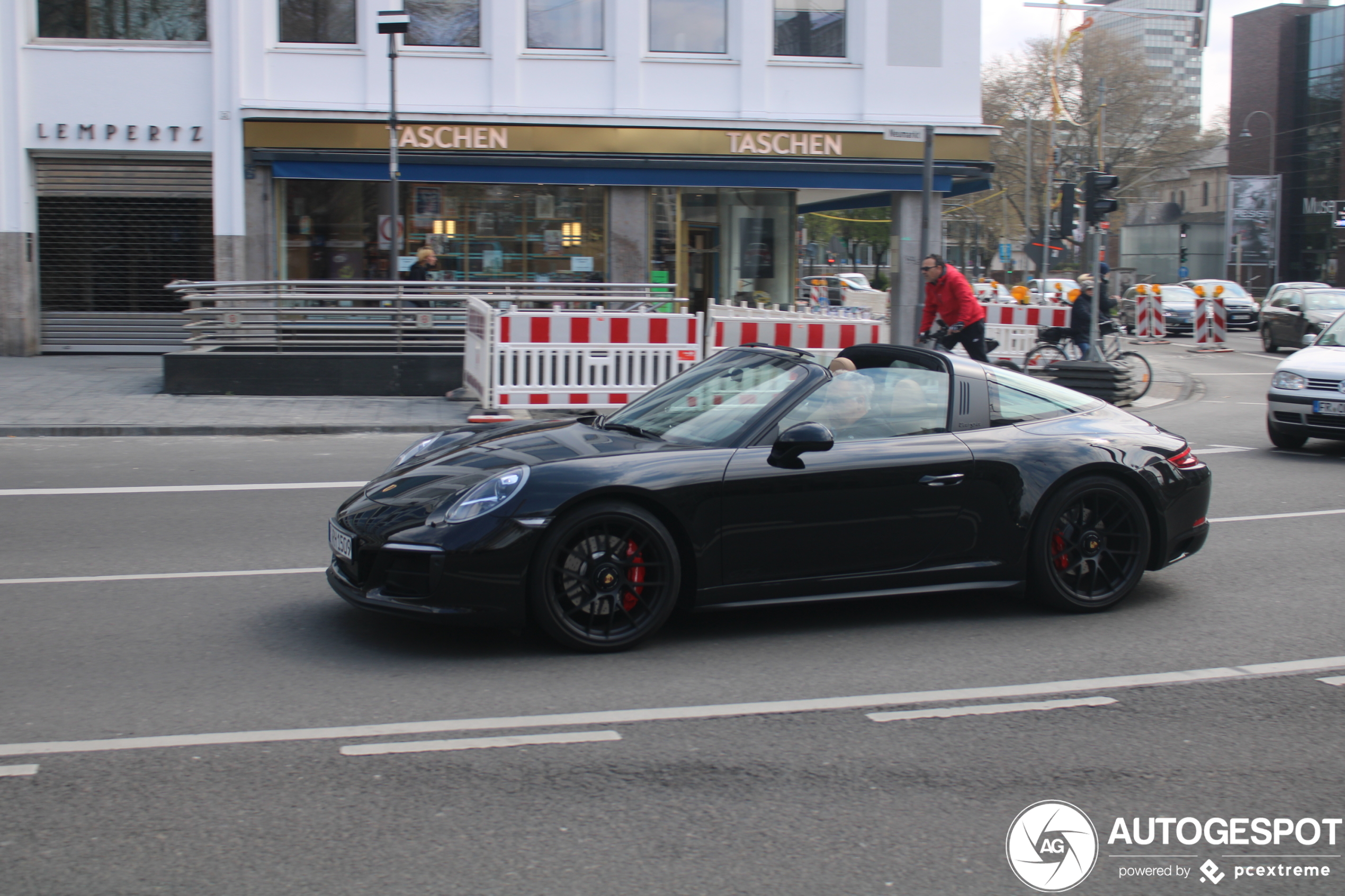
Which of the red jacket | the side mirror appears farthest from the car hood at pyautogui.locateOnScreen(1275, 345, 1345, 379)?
the side mirror

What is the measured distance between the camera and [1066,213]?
1781 cm

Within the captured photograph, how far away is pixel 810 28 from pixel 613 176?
4.62m

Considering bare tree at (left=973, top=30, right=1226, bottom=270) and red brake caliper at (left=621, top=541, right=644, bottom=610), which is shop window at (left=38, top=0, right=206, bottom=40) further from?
bare tree at (left=973, top=30, right=1226, bottom=270)

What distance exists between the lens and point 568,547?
5121 millimetres

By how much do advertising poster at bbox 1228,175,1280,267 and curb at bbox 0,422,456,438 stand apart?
69.0 m

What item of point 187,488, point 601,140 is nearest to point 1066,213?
point 601,140

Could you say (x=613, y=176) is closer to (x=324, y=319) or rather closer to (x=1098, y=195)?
(x=324, y=319)

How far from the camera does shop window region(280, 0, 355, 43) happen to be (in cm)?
2056

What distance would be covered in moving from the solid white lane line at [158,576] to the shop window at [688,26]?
54.7ft

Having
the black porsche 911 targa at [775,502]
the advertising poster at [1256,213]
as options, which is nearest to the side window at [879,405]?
the black porsche 911 targa at [775,502]

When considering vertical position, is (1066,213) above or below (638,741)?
above

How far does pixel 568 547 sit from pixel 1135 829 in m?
2.41

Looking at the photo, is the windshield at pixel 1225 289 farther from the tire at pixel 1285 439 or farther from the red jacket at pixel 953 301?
the tire at pixel 1285 439

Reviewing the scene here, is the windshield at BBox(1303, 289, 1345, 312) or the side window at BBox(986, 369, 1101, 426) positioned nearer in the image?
the side window at BBox(986, 369, 1101, 426)
